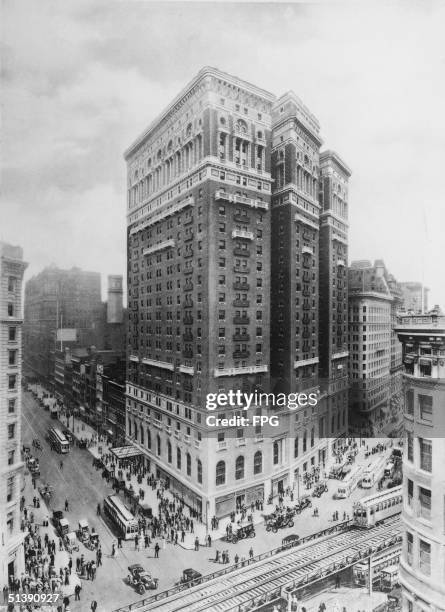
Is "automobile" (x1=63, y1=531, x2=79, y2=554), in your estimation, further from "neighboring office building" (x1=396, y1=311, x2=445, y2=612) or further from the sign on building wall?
"neighboring office building" (x1=396, y1=311, x2=445, y2=612)

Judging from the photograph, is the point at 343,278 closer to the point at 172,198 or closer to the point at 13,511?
the point at 172,198

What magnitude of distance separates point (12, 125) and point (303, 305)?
15.6m

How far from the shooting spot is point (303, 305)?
22391 millimetres

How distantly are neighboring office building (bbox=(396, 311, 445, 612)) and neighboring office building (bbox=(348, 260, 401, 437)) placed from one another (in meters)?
4.11

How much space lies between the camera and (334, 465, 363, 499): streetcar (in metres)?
20.2

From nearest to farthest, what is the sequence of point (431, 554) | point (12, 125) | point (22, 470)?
point (431, 554)
point (12, 125)
point (22, 470)

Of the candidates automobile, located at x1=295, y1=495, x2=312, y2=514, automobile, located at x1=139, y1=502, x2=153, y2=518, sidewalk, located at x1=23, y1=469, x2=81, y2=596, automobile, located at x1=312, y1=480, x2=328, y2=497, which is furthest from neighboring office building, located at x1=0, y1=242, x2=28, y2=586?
automobile, located at x1=312, y1=480, x2=328, y2=497

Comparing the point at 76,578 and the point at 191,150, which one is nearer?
the point at 76,578

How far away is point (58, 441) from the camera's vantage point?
64.9 ft

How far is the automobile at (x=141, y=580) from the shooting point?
55.6 feet

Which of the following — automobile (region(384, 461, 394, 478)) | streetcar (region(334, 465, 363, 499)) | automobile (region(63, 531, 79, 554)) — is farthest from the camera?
automobile (region(384, 461, 394, 478))

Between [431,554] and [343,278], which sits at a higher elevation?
[343,278]

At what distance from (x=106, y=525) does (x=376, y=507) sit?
504 inches

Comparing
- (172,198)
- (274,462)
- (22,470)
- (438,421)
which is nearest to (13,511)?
(22,470)
